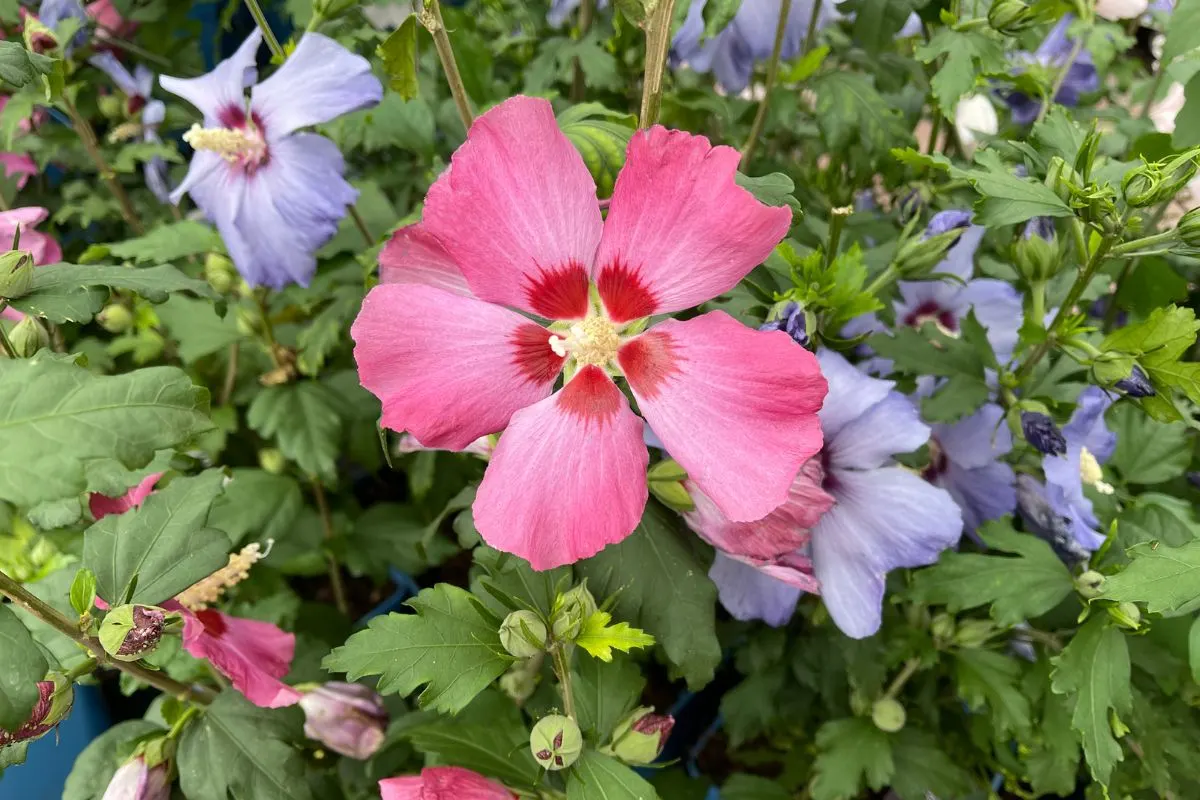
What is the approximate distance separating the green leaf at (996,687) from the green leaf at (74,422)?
74 centimetres

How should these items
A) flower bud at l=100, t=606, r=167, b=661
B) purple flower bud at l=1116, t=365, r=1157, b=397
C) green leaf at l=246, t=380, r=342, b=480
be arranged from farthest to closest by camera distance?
green leaf at l=246, t=380, r=342, b=480 → purple flower bud at l=1116, t=365, r=1157, b=397 → flower bud at l=100, t=606, r=167, b=661

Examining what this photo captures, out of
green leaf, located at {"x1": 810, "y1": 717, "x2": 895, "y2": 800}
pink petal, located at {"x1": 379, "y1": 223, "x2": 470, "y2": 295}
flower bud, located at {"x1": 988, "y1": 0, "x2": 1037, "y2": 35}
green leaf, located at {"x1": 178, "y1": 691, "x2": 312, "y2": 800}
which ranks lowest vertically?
green leaf, located at {"x1": 810, "y1": 717, "x2": 895, "y2": 800}

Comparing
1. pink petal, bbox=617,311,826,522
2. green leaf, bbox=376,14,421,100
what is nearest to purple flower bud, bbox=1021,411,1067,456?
pink petal, bbox=617,311,826,522

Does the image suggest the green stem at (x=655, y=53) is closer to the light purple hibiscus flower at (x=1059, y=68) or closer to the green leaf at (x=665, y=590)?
the green leaf at (x=665, y=590)

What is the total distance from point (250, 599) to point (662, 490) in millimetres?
705

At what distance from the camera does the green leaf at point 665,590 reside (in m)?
0.59

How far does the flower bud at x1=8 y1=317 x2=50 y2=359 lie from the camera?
24.1 inches

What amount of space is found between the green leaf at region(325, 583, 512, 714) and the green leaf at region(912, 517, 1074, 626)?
402 mm

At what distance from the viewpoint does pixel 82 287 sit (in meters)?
0.57

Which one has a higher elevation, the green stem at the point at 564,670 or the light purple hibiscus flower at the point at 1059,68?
the light purple hibiscus flower at the point at 1059,68

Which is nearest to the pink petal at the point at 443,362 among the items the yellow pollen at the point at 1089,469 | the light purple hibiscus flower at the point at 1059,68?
the yellow pollen at the point at 1089,469

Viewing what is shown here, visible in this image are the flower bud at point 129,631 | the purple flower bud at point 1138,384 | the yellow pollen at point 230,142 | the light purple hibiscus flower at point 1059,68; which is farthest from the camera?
the light purple hibiscus flower at point 1059,68

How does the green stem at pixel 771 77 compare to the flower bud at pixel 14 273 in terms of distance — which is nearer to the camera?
the flower bud at pixel 14 273

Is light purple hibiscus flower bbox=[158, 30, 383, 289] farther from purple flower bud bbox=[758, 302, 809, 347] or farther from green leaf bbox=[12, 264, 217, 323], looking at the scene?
purple flower bud bbox=[758, 302, 809, 347]
